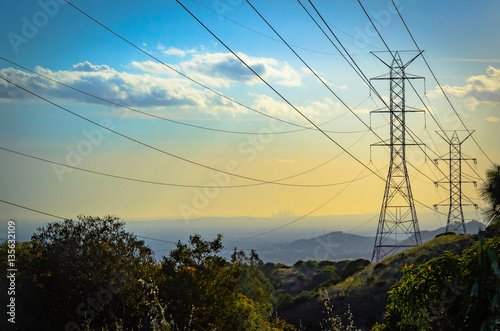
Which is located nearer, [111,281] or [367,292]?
[111,281]

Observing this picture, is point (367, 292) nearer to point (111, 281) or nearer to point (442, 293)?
point (111, 281)

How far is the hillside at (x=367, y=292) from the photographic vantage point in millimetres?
54469

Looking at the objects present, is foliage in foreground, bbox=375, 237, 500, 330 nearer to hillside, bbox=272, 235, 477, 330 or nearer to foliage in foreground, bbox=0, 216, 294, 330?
foliage in foreground, bbox=0, 216, 294, 330

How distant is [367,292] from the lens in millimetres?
59156

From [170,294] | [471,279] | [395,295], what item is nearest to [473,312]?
[471,279]

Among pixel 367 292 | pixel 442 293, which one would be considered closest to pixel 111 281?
pixel 442 293

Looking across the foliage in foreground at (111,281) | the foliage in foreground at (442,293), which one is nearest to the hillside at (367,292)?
the foliage in foreground at (111,281)

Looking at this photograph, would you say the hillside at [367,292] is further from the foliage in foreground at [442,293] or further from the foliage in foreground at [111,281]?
the foliage in foreground at [442,293]

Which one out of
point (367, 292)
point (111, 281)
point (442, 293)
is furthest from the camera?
point (367, 292)

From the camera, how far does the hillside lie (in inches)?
2144

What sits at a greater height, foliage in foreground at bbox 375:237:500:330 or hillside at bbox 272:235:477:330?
foliage in foreground at bbox 375:237:500:330

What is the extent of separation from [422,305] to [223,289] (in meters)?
16.0

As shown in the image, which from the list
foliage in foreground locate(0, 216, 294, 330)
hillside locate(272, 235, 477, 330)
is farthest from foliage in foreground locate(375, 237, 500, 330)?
hillside locate(272, 235, 477, 330)

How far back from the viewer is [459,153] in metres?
84.2
